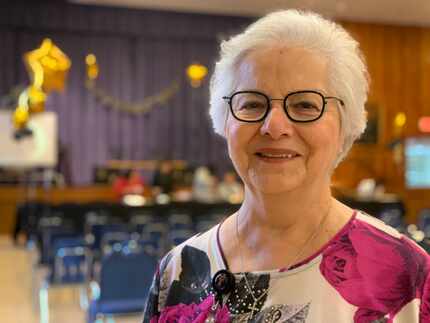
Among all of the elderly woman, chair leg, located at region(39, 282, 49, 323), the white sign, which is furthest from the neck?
the white sign

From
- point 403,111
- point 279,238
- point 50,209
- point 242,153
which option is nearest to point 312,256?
point 279,238

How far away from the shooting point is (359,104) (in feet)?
3.88

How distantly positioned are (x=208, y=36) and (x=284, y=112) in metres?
16.3

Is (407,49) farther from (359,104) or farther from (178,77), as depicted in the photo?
(359,104)

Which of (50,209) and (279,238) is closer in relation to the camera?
(279,238)

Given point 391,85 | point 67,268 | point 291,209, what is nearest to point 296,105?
point 291,209

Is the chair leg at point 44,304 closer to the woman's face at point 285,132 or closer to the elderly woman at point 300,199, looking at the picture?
the elderly woman at point 300,199

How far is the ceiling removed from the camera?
14.8m

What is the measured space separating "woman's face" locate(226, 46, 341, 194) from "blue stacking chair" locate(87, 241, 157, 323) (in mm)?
3525

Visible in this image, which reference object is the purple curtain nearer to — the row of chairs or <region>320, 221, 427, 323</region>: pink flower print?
the row of chairs

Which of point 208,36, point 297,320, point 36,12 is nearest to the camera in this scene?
point 297,320

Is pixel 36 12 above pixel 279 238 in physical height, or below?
above

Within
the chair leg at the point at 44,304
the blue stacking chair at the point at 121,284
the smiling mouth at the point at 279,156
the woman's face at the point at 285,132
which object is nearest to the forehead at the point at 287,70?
the woman's face at the point at 285,132

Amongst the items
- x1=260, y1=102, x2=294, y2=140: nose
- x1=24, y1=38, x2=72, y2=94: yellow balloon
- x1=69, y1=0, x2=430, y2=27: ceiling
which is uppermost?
x1=69, y1=0, x2=430, y2=27: ceiling
